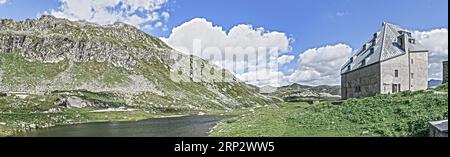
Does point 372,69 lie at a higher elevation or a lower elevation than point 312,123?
higher

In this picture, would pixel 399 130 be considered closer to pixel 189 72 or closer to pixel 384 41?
pixel 384 41

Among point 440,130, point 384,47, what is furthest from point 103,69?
point 440,130

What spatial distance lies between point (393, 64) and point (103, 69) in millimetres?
105009

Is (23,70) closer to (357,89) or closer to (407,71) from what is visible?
(357,89)

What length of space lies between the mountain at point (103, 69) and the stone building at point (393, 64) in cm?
6730

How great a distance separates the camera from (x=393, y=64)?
31203mm

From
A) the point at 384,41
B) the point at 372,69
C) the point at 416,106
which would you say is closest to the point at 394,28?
the point at 384,41

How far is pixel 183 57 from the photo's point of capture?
538ft

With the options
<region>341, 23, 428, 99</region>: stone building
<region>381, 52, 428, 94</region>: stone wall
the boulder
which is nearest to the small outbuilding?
<region>341, 23, 428, 99</region>: stone building

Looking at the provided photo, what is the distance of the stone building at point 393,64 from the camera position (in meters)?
30.1

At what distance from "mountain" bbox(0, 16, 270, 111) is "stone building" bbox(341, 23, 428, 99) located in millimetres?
67296

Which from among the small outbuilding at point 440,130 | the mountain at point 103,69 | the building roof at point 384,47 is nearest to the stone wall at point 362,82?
the building roof at point 384,47

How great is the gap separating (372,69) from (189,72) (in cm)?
12323

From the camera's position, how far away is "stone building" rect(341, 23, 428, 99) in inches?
1185
